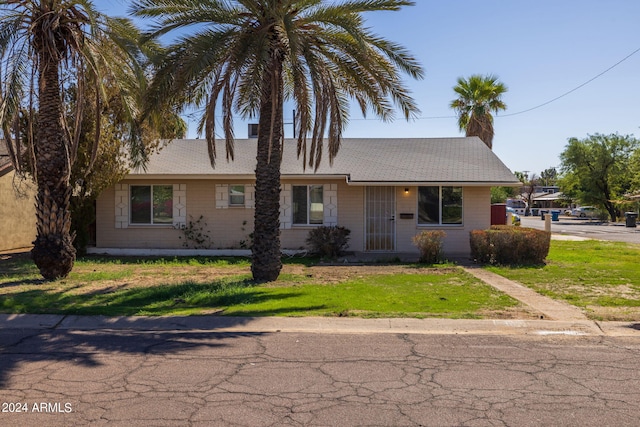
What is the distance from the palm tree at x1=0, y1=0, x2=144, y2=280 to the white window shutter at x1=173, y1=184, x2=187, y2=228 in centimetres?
664

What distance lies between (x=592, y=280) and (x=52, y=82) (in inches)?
512

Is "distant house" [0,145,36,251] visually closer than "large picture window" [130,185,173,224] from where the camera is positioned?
Yes

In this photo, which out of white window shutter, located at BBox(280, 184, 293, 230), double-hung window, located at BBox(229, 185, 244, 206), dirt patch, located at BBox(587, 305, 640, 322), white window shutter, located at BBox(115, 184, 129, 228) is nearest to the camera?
dirt patch, located at BBox(587, 305, 640, 322)

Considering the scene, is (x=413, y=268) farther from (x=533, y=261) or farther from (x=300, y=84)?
(x=300, y=84)

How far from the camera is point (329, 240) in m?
A: 18.2

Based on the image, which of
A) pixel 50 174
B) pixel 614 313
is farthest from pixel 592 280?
pixel 50 174

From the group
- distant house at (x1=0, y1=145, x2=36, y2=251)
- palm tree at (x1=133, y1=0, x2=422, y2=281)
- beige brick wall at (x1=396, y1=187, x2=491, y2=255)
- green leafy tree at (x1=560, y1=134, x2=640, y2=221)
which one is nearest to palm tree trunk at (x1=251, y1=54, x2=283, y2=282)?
palm tree at (x1=133, y1=0, x2=422, y2=281)

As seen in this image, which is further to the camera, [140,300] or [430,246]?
[430,246]

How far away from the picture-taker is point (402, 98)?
506 inches

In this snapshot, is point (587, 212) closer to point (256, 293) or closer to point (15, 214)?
point (15, 214)

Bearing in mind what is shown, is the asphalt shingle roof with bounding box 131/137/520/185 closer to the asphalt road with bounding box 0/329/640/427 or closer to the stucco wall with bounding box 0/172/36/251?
the stucco wall with bounding box 0/172/36/251

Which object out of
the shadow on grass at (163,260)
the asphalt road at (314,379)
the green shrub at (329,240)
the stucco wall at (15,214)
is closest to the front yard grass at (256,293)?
the shadow on grass at (163,260)

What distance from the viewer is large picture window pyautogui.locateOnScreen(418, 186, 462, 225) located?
19.4 metres

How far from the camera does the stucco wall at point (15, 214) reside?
65.1ft
